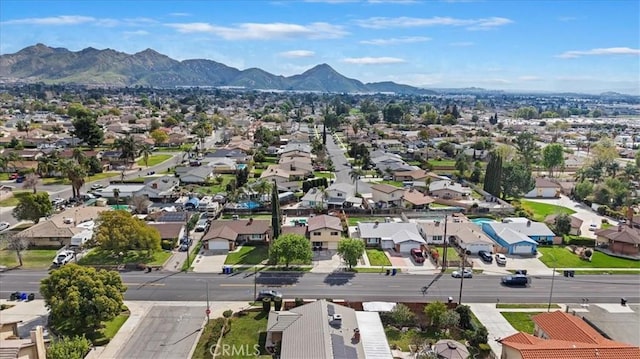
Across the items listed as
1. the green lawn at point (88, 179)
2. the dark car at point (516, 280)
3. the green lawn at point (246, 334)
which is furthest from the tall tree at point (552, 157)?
the green lawn at point (88, 179)

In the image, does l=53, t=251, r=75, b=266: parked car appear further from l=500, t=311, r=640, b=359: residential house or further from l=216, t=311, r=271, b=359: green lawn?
l=500, t=311, r=640, b=359: residential house

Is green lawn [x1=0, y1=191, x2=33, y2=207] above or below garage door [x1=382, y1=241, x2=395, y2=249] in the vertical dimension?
above

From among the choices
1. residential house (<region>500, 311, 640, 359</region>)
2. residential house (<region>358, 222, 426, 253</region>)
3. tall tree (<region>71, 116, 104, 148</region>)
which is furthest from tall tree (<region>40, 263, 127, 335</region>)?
tall tree (<region>71, 116, 104, 148</region>)

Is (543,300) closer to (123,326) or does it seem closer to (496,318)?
(496,318)

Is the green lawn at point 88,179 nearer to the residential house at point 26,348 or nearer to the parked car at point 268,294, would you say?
the parked car at point 268,294

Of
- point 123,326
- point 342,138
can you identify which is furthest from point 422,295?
point 342,138

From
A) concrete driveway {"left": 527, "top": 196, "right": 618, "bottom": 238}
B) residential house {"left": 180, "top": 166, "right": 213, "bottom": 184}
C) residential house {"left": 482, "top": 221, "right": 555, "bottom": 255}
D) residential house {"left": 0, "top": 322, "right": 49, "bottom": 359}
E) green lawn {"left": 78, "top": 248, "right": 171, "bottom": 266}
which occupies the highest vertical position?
residential house {"left": 0, "top": 322, "right": 49, "bottom": 359}

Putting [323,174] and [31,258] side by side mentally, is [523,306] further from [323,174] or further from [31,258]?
[323,174]

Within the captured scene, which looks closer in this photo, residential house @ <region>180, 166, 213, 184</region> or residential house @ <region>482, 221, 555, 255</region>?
residential house @ <region>482, 221, 555, 255</region>
